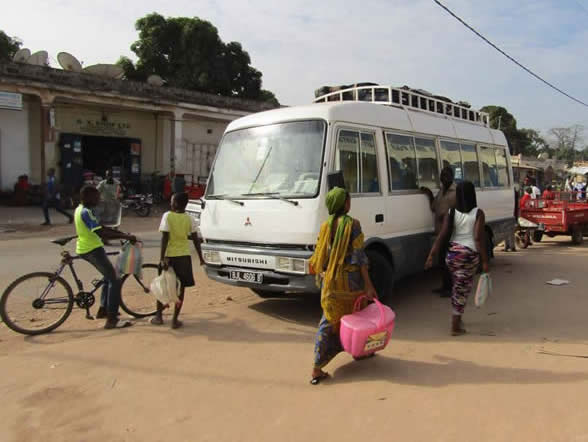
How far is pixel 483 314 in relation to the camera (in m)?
5.88

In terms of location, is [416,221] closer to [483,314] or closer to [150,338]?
[483,314]

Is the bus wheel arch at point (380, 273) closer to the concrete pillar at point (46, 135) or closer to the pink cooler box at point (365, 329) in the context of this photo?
the pink cooler box at point (365, 329)

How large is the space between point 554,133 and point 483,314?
2820 inches

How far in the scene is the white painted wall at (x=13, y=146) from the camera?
55.8 ft

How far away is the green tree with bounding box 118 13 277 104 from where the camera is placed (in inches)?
1201

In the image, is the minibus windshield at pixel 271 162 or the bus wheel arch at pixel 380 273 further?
the bus wheel arch at pixel 380 273

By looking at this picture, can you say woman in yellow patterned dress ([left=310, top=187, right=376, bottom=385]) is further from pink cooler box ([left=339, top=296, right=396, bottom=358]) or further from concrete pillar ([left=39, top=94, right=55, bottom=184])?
concrete pillar ([left=39, top=94, right=55, bottom=184])

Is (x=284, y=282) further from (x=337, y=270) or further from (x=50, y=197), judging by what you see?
(x=50, y=197)

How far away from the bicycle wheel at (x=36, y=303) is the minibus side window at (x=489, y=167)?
6.59 metres

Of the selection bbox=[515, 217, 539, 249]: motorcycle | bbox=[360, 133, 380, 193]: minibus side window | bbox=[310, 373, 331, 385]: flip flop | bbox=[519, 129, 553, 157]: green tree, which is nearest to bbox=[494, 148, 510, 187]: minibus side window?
bbox=[515, 217, 539, 249]: motorcycle

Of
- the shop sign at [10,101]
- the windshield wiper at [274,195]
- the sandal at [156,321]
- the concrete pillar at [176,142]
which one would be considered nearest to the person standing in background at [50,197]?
the shop sign at [10,101]

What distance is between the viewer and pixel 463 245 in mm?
4965

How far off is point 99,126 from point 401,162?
16.5m

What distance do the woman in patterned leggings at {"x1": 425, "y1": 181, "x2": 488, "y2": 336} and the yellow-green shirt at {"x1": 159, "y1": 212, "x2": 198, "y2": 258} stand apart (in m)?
2.59
